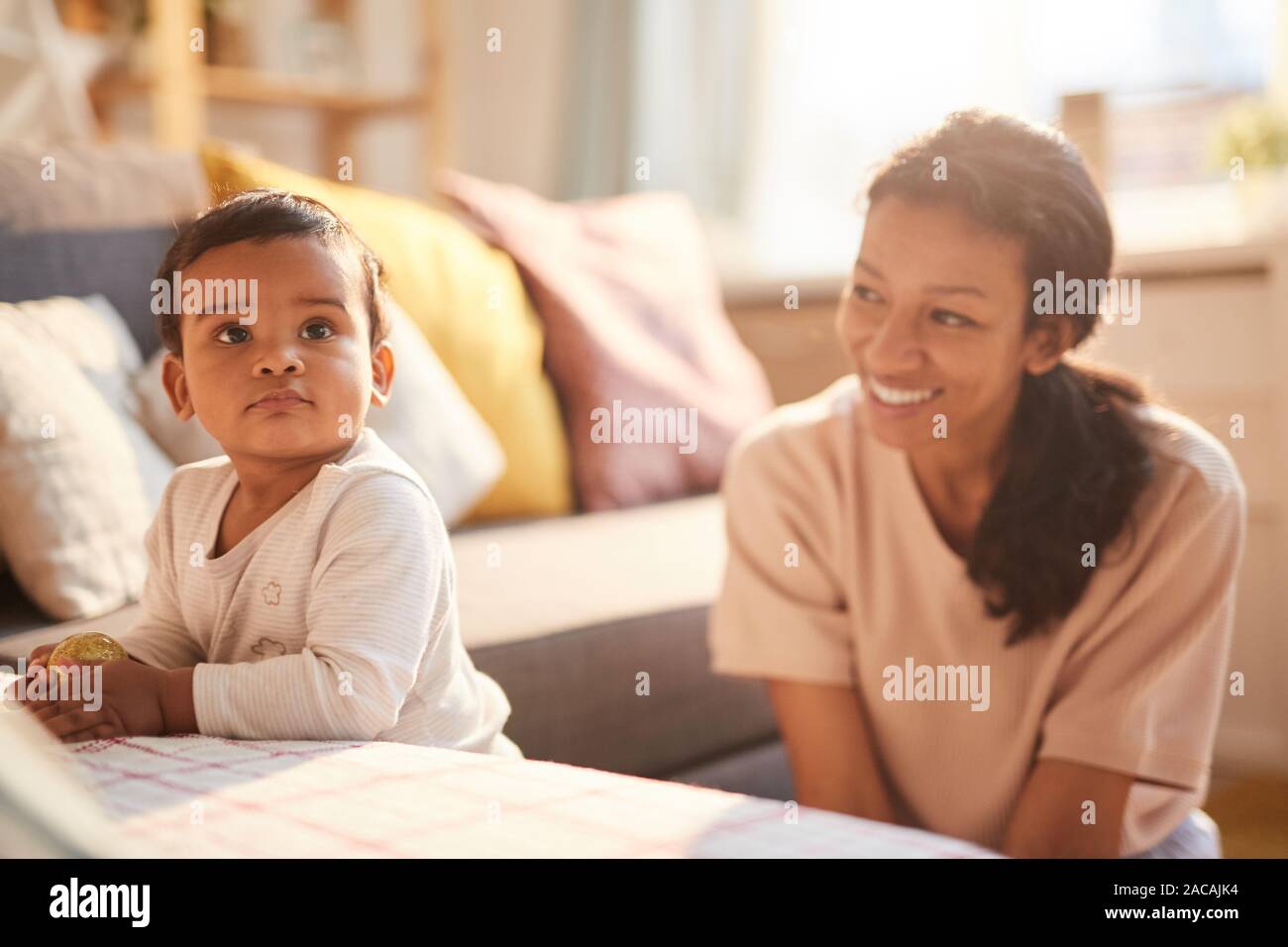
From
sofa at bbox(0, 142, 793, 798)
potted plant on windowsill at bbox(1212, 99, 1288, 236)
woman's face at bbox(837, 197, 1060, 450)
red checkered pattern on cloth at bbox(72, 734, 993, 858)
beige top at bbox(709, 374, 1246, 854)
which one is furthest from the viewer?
potted plant on windowsill at bbox(1212, 99, 1288, 236)

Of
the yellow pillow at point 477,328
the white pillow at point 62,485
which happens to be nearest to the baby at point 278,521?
the white pillow at point 62,485

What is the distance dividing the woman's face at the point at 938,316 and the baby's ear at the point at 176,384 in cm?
39

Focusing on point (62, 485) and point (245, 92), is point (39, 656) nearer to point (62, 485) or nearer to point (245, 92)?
point (62, 485)

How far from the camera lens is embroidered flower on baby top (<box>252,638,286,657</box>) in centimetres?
44

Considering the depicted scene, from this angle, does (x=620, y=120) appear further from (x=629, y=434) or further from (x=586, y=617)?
(x=586, y=617)

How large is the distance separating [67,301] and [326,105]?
2134 mm

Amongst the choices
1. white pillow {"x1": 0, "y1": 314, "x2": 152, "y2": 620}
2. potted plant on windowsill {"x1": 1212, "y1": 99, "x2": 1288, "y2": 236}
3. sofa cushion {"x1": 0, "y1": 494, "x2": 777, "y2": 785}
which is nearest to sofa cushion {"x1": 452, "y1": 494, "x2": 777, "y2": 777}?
sofa cushion {"x1": 0, "y1": 494, "x2": 777, "y2": 785}

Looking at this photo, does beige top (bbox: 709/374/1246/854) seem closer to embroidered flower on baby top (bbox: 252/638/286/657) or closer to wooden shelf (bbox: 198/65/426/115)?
embroidered flower on baby top (bbox: 252/638/286/657)

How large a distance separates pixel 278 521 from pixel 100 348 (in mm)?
303

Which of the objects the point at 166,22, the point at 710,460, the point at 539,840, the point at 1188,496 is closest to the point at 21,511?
the point at 539,840

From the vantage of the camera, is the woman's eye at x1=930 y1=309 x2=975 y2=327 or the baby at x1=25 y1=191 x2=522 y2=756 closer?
the baby at x1=25 y1=191 x2=522 y2=756

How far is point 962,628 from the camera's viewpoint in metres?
0.86

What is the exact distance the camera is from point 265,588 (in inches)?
17.0

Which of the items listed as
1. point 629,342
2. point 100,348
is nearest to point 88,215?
point 100,348
